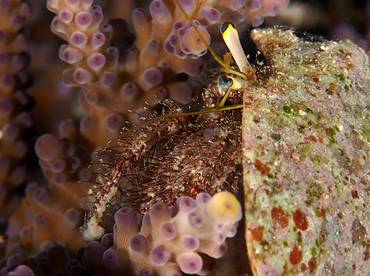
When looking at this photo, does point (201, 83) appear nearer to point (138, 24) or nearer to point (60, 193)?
point (138, 24)

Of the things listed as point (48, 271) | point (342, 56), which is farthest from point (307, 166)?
point (48, 271)

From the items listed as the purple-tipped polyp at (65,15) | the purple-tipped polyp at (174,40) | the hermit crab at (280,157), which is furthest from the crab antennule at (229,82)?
the purple-tipped polyp at (65,15)

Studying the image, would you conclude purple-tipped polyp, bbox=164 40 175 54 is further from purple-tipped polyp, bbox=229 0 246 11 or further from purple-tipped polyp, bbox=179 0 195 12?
purple-tipped polyp, bbox=229 0 246 11

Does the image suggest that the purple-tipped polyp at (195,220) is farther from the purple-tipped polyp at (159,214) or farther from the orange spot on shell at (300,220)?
the orange spot on shell at (300,220)

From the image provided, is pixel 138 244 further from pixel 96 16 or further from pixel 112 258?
pixel 96 16

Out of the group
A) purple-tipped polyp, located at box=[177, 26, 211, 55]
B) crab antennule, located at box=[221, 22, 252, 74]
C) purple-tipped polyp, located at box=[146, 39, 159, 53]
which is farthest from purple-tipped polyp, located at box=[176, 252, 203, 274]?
purple-tipped polyp, located at box=[146, 39, 159, 53]

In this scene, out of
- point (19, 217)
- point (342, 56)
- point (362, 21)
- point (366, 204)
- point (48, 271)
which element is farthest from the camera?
point (362, 21)

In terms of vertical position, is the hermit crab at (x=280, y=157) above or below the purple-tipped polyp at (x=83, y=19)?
below
